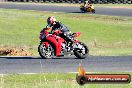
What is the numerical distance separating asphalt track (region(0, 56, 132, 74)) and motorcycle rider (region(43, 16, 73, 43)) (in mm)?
836

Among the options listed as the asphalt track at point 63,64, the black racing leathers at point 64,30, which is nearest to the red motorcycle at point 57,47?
the black racing leathers at point 64,30

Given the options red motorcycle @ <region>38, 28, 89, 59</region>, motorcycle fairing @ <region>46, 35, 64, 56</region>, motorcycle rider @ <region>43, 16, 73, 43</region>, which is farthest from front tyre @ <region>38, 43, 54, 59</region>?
motorcycle rider @ <region>43, 16, 73, 43</region>

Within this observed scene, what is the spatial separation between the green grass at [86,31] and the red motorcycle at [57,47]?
25.2ft

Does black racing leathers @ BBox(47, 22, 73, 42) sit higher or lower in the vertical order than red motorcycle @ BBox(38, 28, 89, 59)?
higher

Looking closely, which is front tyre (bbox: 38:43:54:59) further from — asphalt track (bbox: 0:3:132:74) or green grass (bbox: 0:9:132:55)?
green grass (bbox: 0:9:132:55)

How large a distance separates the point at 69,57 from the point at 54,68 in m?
3.25

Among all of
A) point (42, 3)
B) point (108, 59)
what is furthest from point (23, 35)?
point (42, 3)

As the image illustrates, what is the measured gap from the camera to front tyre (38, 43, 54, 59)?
17.9 m

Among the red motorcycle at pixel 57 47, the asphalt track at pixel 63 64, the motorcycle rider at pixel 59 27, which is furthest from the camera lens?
the red motorcycle at pixel 57 47

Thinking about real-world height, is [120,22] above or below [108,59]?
below

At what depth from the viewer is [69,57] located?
18.8 meters

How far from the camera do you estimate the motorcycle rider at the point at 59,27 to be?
17.5m

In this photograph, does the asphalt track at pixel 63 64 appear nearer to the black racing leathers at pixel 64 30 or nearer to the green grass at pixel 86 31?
the black racing leathers at pixel 64 30

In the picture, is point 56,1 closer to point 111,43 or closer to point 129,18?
point 129,18
